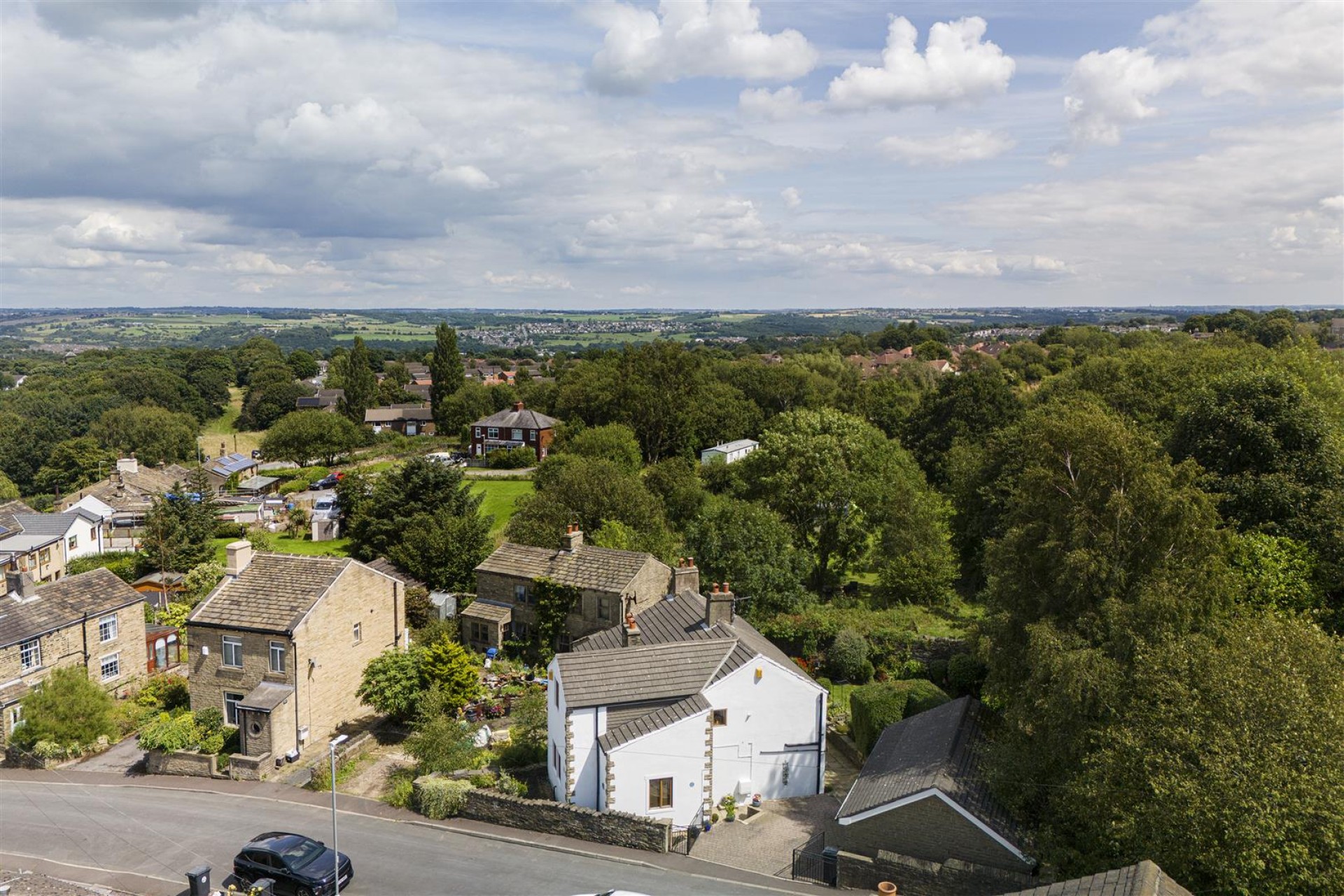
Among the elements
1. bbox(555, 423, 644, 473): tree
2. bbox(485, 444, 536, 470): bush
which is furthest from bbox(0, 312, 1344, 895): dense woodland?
bbox(485, 444, 536, 470): bush

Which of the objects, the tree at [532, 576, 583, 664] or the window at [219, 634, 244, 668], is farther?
the tree at [532, 576, 583, 664]

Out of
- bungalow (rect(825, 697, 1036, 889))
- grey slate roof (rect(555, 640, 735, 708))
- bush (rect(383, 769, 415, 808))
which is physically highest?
grey slate roof (rect(555, 640, 735, 708))

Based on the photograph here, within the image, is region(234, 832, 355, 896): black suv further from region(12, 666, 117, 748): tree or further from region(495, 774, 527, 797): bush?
region(12, 666, 117, 748): tree

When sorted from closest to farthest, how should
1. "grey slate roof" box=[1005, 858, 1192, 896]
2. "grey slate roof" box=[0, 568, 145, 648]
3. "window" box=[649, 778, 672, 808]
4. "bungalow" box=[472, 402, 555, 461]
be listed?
"grey slate roof" box=[1005, 858, 1192, 896] < "window" box=[649, 778, 672, 808] < "grey slate roof" box=[0, 568, 145, 648] < "bungalow" box=[472, 402, 555, 461]

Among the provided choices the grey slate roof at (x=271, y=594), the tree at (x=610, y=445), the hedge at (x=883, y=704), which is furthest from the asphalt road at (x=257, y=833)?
the tree at (x=610, y=445)

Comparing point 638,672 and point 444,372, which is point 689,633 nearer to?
point 638,672

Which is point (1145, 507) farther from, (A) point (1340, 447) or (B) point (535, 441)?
(B) point (535, 441)

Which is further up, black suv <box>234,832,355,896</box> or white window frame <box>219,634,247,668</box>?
white window frame <box>219,634,247,668</box>
